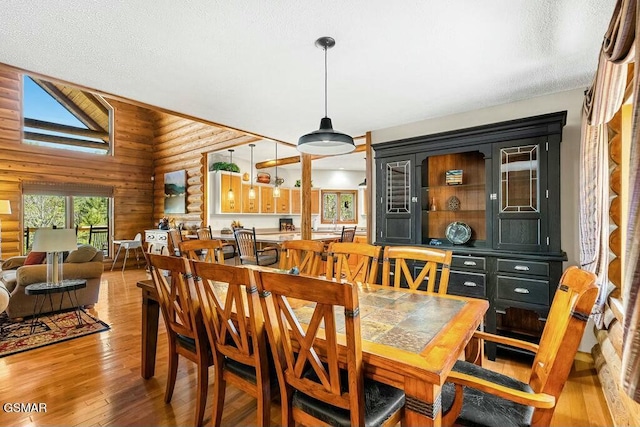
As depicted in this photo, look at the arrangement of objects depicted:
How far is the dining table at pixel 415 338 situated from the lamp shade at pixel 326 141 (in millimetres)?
1110

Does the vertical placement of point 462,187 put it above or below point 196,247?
above

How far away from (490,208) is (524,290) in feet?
2.74

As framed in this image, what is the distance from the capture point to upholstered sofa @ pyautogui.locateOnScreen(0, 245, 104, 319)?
366cm

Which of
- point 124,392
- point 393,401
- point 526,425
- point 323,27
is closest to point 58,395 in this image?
point 124,392

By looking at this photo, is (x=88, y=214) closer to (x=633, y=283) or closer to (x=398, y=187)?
(x=398, y=187)

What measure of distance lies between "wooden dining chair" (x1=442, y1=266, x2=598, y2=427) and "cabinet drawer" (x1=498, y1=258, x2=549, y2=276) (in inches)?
60.6

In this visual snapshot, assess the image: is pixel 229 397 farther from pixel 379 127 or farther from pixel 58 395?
pixel 379 127

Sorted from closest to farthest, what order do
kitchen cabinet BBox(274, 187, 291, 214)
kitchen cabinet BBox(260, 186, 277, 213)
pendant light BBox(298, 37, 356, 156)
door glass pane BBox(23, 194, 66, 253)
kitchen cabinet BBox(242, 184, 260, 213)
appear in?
pendant light BBox(298, 37, 356, 156) < door glass pane BBox(23, 194, 66, 253) < kitchen cabinet BBox(242, 184, 260, 213) < kitchen cabinet BBox(260, 186, 277, 213) < kitchen cabinet BBox(274, 187, 291, 214)

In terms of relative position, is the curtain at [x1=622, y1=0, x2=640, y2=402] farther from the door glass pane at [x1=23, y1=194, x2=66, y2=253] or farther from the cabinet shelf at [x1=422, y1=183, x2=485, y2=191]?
the door glass pane at [x1=23, y1=194, x2=66, y2=253]

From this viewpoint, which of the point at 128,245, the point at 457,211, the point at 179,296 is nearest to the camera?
the point at 179,296

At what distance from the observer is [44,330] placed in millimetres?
3451

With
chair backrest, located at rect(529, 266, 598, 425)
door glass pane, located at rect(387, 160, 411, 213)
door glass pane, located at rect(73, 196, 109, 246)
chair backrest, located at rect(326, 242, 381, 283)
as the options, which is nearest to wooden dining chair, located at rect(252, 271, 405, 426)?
chair backrest, located at rect(529, 266, 598, 425)

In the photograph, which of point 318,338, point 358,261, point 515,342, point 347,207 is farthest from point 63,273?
point 347,207

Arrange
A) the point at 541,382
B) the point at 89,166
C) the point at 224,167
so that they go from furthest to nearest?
the point at 89,166 < the point at 224,167 < the point at 541,382
